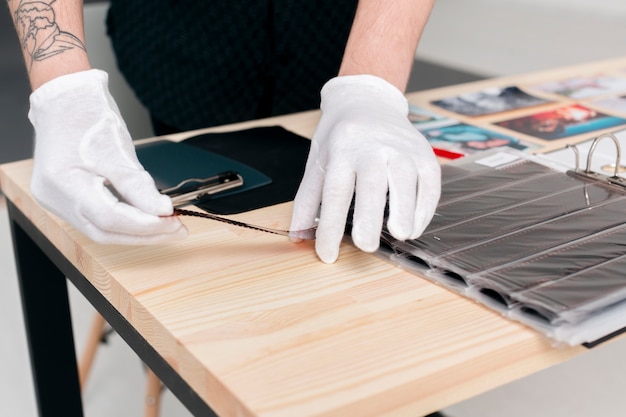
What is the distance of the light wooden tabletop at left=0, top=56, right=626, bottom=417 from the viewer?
0.53 m

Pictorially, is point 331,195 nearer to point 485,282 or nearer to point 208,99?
point 485,282

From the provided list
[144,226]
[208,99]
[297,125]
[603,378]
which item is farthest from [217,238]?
[603,378]

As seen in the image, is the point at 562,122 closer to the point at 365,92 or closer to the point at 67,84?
the point at 365,92

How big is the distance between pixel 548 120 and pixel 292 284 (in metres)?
0.66

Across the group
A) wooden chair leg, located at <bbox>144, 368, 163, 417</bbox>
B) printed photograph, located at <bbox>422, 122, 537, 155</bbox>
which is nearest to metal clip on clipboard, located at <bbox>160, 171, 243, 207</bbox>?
printed photograph, located at <bbox>422, 122, 537, 155</bbox>

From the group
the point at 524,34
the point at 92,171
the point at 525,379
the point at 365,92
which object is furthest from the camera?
the point at 524,34

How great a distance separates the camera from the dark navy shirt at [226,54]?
1.26 m

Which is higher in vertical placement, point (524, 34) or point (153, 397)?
point (524, 34)

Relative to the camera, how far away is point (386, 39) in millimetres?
904

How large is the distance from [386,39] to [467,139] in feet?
0.79

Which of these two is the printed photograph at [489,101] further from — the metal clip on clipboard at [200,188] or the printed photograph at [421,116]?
the metal clip on clipboard at [200,188]

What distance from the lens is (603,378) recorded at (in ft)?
5.50

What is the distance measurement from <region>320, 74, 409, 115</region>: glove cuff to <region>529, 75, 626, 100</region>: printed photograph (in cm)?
57

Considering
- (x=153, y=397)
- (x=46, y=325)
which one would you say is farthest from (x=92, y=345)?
(x=46, y=325)
